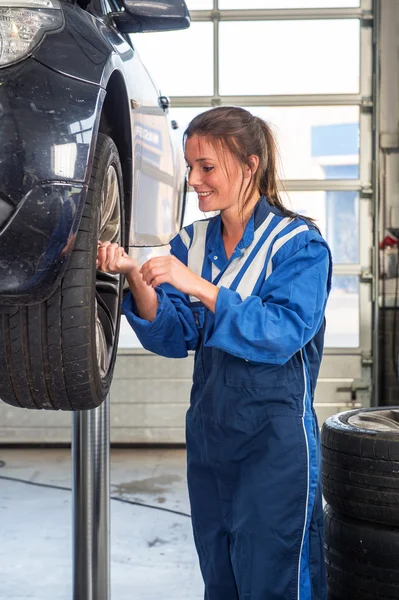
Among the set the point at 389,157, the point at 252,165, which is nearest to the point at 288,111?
the point at 389,157

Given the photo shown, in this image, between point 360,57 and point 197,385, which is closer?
A: point 197,385

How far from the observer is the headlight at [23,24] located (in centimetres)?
156

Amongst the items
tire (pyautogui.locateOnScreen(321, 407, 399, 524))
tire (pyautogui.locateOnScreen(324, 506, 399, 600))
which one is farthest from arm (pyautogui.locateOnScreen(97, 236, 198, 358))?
tire (pyautogui.locateOnScreen(324, 506, 399, 600))

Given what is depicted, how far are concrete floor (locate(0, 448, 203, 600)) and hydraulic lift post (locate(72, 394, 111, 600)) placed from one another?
0.58 m

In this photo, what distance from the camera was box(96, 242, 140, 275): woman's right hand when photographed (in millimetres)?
1791

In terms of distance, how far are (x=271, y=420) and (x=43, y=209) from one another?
2.28ft

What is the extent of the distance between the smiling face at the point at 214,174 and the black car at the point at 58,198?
195 mm

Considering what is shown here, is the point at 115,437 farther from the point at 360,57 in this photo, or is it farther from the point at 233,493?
the point at 233,493

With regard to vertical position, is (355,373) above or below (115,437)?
above

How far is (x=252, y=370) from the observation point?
1.84 meters

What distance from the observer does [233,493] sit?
1904 millimetres

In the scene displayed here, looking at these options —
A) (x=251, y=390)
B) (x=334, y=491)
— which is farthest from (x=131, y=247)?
(x=334, y=491)

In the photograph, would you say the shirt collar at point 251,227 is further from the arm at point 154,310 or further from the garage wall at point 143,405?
the garage wall at point 143,405

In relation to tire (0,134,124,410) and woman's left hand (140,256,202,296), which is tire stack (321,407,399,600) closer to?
tire (0,134,124,410)
